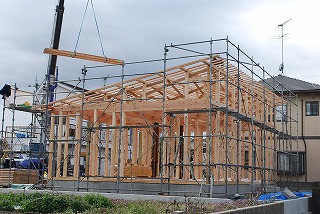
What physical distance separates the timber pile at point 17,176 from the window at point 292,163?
45.2 feet

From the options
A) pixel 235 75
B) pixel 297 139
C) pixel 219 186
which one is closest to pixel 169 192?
pixel 219 186

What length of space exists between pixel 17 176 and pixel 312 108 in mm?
17577

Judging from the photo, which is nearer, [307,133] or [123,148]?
[123,148]

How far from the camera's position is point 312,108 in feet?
95.0

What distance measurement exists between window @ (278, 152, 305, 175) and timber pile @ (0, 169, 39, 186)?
13777 millimetres

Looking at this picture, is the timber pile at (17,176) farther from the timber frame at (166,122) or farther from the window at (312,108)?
the window at (312,108)

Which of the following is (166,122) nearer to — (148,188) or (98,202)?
(148,188)

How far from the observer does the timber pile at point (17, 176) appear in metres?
22.3

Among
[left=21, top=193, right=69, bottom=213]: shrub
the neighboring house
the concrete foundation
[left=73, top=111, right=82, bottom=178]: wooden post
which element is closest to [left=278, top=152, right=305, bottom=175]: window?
the neighboring house

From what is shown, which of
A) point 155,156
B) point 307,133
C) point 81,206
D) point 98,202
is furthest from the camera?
point 307,133

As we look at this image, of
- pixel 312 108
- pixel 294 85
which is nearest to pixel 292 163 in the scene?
pixel 312 108

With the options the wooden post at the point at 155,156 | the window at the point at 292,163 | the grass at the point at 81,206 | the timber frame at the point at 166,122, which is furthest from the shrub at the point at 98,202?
the window at the point at 292,163

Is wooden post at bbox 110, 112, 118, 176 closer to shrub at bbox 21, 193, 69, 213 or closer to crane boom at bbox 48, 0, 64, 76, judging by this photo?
shrub at bbox 21, 193, 69, 213

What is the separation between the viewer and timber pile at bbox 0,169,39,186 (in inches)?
878
